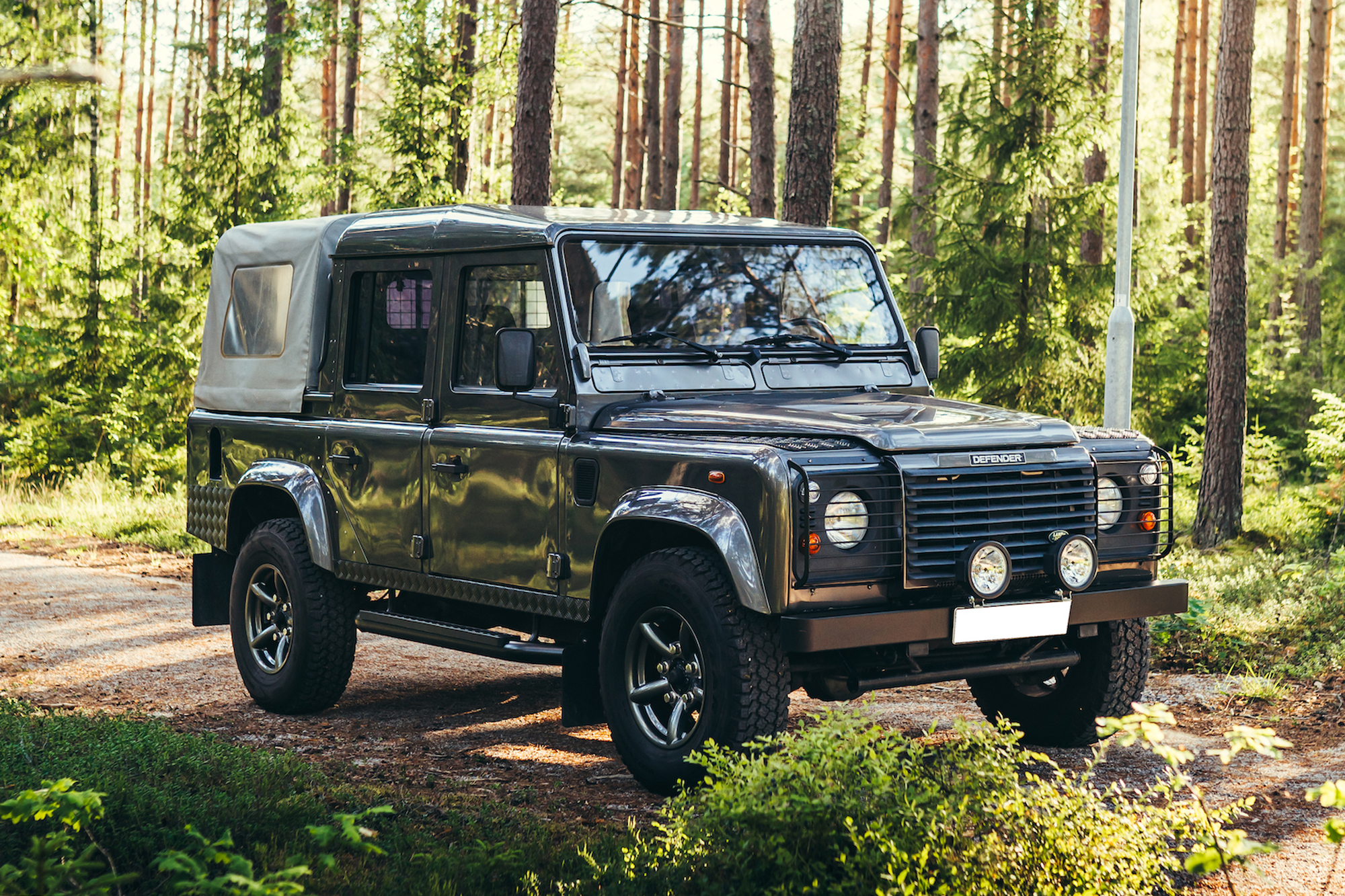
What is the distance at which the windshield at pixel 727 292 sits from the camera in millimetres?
6211

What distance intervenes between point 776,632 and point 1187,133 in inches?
1297

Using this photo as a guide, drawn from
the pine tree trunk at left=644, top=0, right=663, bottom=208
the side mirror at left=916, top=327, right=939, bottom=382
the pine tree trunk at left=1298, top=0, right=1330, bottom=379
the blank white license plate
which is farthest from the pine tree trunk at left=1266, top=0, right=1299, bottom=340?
→ the blank white license plate

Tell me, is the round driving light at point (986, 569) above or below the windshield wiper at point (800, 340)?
below

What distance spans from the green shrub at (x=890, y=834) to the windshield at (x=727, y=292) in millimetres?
2417

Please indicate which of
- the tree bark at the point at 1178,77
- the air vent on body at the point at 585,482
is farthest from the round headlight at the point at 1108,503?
the tree bark at the point at 1178,77

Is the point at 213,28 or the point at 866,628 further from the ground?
the point at 213,28

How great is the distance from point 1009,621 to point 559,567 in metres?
1.93

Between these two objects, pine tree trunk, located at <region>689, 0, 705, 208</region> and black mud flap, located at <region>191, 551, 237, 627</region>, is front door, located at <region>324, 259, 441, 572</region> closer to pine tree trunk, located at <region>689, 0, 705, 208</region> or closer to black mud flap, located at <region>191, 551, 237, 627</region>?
black mud flap, located at <region>191, 551, 237, 627</region>

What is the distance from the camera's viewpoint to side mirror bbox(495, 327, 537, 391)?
19.0ft

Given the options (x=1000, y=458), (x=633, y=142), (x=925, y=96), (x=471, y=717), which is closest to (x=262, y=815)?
(x=471, y=717)

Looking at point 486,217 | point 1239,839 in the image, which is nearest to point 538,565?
point 486,217

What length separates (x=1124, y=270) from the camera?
499 inches

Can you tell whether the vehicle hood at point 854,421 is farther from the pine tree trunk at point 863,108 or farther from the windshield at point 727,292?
the pine tree trunk at point 863,108

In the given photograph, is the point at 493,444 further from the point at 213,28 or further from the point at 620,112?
the point at 213,28
